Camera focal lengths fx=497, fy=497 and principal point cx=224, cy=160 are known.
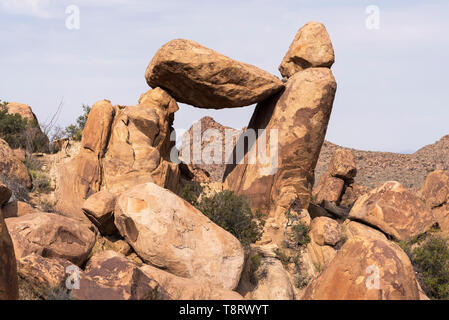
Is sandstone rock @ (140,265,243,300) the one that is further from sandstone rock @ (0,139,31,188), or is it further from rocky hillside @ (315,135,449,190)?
rocky hillside @ (315,135,449,190)

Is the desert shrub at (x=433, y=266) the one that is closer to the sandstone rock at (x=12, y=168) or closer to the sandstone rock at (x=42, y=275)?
the sandstone rock at (x=42, y=275)

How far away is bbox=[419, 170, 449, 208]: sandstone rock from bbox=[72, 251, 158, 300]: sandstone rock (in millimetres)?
13022

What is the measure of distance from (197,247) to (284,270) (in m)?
3.53

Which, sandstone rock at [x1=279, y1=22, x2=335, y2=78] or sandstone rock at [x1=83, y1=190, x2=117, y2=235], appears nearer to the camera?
sandstone rock at [x1=83, y1=190, x2=117, y2=235]

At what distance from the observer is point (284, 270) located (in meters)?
13.3

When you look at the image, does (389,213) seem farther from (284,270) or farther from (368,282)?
(368,282)

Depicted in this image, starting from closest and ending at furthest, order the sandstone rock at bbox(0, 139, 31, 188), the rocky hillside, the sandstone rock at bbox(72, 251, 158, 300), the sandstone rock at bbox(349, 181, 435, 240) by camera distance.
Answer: the sandstone rock at bbox(72, 251, 158, 300)
the sandstone rock at bbox(0, 139, 31, 188)
the sandstone rock at bbox(349, 181, 435, 240)
the rocky hillside

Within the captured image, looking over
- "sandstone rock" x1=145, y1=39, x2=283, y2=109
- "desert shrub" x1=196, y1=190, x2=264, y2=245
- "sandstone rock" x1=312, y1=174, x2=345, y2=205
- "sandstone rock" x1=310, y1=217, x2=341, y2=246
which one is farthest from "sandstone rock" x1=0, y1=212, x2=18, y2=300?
"sandstone rock" x1=312, y1=174, x2=345, y2=205

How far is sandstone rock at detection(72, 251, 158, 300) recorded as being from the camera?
7.79 meters

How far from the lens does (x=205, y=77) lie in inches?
595

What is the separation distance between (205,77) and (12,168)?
20.4 feet

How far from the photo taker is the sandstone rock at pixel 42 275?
8258mm

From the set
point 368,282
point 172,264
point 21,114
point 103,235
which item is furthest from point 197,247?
point 21,114

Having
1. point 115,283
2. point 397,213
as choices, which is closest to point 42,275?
point 115,283
